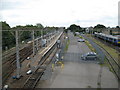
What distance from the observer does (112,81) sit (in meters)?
7.09

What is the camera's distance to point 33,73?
27.9ft

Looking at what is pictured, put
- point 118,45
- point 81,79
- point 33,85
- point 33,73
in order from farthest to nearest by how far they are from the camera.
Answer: point 118,45 → point 33,73 → point 81,79 → point 33,85

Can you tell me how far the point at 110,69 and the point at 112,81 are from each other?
2107 millimetres

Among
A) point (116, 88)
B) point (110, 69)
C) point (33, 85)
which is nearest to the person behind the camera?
point (116, 88)

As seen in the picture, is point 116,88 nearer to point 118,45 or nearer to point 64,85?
point 64,85

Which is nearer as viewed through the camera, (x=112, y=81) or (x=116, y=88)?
(x=116, y=88)

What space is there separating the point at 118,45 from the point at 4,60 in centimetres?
1363

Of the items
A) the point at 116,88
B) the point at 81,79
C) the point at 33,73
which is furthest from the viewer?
the point at 33,73

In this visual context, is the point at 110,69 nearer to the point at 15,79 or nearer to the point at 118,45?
the point at 15,79

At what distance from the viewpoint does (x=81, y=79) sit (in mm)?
7387

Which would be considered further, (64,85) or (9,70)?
(9,70)

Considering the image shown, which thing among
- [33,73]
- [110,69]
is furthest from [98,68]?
[33,73]

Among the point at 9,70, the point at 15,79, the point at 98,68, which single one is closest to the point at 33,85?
the point at 15,79

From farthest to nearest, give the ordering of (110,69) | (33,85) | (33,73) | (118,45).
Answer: (118,45), (110,69), (33,73), (33,85)
